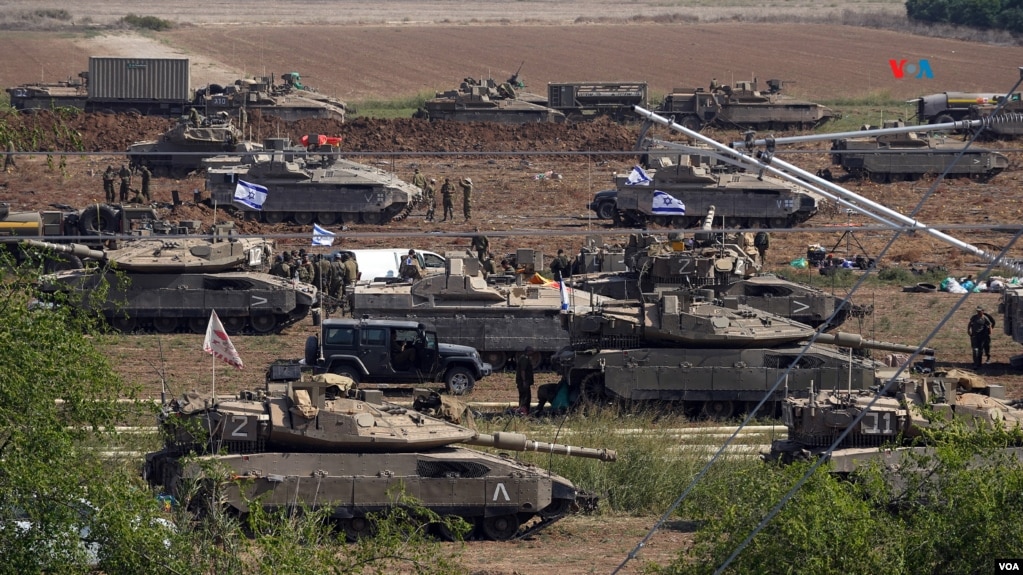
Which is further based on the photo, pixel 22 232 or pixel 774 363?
pixel 22 232

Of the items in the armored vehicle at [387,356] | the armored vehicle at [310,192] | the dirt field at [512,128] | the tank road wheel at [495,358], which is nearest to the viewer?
the armored vehicle at [387,356]

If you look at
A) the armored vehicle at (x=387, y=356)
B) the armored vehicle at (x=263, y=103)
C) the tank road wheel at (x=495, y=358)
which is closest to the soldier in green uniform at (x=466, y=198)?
the tank road wheel at (x=495, y=358)

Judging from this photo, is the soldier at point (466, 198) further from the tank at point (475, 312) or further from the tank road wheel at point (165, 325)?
the tank at point (475, 312)

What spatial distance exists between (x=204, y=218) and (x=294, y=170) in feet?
8.98

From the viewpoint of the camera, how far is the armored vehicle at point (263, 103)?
5912 cm

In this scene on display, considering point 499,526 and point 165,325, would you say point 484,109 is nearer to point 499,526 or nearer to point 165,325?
point 165,325

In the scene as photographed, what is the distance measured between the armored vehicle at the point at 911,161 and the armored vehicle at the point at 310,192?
1527cm

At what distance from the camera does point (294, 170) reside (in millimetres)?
41875

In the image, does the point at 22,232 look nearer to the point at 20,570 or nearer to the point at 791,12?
the point at 20,570

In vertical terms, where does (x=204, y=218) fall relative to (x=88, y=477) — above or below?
below

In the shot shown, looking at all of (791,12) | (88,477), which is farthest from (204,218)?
(791,12)

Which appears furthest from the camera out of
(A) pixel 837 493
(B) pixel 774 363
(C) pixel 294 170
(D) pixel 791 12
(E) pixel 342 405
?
(D) pixel 791 12

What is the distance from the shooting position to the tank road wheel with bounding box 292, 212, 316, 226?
42.4 m

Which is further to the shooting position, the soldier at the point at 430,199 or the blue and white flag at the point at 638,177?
the soldier at the point at 430,199
